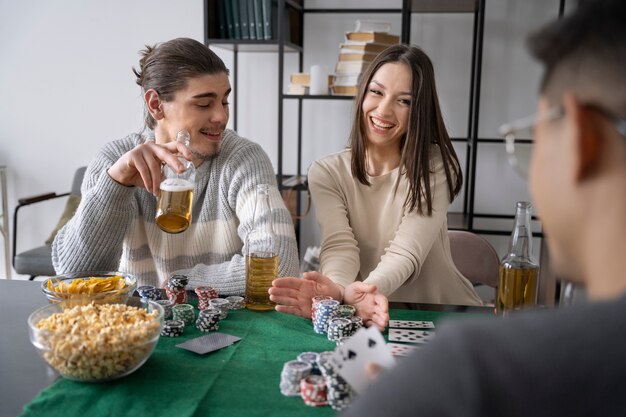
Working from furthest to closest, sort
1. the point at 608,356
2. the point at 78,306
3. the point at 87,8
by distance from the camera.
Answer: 1. the point at 87,8
2. the point at 78,306
3. the point at 608,356

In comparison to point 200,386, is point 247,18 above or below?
above

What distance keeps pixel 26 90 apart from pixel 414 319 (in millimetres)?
3493

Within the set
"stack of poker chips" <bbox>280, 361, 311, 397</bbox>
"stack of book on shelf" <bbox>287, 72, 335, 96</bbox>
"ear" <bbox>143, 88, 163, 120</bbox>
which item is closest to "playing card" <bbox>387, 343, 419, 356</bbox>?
"stack of poker chips" <bbox>280, 361, 311, 397</bbox>

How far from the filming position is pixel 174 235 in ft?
6.07

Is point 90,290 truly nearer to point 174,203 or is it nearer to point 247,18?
point 174,203

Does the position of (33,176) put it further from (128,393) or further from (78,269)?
(128,393)

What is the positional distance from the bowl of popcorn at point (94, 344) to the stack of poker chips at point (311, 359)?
0.27 meters

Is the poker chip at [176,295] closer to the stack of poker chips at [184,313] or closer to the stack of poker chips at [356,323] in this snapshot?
the stack of poker chips at [184,313]

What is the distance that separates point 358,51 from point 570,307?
269cm

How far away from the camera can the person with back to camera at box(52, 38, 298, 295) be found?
165 centimetres

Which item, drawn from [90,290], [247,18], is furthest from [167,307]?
[247,18]

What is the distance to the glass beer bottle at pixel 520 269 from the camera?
129cm

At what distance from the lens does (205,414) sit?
94 centimetres

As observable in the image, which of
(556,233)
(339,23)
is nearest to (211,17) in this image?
(339,23)
